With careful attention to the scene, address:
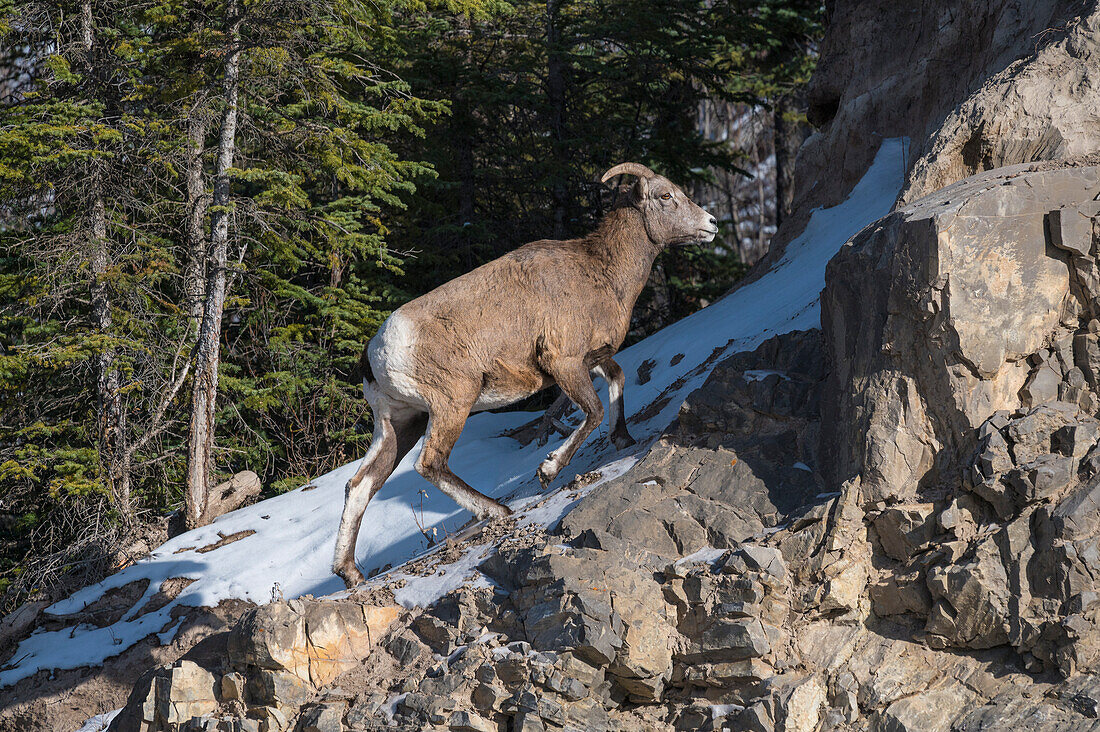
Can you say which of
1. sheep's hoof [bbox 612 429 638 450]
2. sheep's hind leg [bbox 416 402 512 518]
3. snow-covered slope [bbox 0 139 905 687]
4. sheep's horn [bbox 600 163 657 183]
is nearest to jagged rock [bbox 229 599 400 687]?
sheep's hind leg [bbox 416 402 512 518]

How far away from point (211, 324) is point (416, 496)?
13.4ft

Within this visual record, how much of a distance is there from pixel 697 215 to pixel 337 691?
4691 millimetres

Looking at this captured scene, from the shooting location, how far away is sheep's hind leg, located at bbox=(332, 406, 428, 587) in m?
7.24

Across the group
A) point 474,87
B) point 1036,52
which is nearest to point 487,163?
point 474,87

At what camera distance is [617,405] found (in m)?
7.51

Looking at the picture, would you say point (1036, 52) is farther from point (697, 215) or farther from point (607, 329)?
point (607, 329)

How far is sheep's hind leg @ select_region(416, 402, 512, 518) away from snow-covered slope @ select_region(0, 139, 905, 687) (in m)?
0.39

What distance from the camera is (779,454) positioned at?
6.08m

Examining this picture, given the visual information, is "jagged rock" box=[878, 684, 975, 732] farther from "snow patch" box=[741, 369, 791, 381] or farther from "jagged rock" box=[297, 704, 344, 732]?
"jagged rock" box=[297, 704, 344, 732]

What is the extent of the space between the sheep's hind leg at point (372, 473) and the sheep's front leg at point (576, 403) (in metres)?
1.17

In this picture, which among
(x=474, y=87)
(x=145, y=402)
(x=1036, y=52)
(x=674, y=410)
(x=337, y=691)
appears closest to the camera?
(x=337, y=691)

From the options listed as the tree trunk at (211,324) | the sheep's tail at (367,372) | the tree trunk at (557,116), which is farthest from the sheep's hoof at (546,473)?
the tree trunk at (557,116)

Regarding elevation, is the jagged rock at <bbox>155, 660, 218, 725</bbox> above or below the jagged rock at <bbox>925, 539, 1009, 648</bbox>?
below

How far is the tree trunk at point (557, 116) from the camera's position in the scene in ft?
48.1
